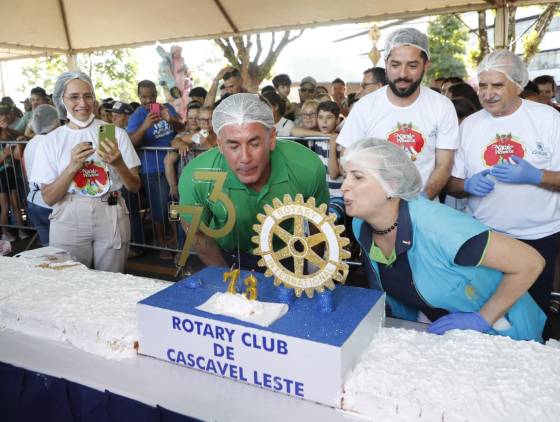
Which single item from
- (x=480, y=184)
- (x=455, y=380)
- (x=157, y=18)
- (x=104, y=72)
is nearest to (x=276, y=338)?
(x=455, y=380)

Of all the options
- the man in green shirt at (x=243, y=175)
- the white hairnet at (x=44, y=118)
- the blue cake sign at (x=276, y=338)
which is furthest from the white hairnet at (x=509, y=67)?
the white hairnet at (x=44, y=118)

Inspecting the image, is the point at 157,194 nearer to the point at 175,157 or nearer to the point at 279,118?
the point at 175,157

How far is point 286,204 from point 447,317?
2.43 ft

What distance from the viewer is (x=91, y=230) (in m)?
2.87

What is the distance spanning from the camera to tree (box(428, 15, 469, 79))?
28938 millimetres

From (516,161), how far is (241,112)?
151cm

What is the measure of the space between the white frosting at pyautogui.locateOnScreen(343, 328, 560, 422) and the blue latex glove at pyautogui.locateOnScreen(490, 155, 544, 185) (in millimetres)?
1276

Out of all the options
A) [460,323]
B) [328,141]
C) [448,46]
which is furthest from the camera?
[448,46]

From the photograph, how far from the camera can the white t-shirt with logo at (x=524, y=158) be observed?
8.61 ft

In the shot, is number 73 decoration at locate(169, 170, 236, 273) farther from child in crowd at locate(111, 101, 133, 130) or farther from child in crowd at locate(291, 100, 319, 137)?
child in crowd at locate(111, 101, 133, 130)

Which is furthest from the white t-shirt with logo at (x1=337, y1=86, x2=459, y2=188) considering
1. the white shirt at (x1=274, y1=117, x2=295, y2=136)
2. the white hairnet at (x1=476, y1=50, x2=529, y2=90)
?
the white shirt at (x1=274, y1=117, x2=295, y2=136)

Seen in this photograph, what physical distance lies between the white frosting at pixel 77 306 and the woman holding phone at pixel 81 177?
62 centimetres

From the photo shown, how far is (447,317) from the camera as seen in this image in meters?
1.71

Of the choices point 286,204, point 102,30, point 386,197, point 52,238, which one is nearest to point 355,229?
point 386,197
